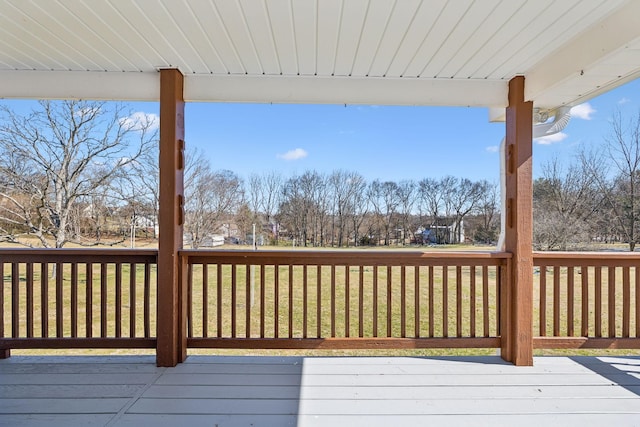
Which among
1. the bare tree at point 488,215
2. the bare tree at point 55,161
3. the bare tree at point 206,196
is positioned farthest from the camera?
the bare tree at point 55,161

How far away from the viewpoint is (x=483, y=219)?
4.29 m

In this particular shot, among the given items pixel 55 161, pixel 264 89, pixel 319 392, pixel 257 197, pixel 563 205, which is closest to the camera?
pixel 319 392

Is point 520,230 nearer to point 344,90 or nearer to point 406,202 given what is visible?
point 344,90

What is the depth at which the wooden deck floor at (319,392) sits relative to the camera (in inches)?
72.2

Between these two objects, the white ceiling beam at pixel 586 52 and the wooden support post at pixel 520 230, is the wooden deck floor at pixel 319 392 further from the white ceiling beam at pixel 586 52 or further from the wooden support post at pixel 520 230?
the white ceiling beam at pixel 586 52

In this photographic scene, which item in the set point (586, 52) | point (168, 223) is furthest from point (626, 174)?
point (168, 223)

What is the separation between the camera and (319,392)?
6.95ft

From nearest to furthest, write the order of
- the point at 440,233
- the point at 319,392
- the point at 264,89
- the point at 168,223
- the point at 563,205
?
the point at 319,392 < the point at 168,223 < the point at 264,89 < the point at 440,233 < the point at 563,205

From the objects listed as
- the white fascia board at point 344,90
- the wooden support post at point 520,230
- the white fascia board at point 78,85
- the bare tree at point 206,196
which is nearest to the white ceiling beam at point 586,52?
the wooden support post at point 520,230

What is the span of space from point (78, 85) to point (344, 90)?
1.91m

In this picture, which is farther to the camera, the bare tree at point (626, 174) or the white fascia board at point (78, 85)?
the bare tree at point (626, 174)

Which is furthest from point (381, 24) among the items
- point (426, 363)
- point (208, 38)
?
point (426, 363)

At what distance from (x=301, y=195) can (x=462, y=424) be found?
336 centimetres

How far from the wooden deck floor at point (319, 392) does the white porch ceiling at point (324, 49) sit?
6.20ft
